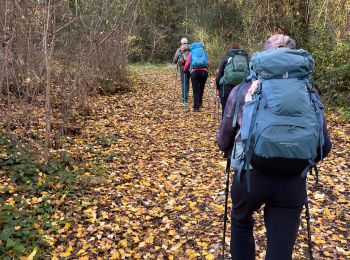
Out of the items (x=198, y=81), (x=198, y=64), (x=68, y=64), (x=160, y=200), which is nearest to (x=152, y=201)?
(x=160, y=200)

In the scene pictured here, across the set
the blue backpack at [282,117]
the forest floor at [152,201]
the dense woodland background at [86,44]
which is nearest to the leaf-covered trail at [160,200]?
the forest floor at [152,201]

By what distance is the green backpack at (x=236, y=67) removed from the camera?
723 cm

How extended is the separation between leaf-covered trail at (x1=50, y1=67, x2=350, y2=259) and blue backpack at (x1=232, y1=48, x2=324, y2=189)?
6.53 ft

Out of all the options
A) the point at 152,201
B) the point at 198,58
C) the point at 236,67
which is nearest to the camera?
the point at 152,201

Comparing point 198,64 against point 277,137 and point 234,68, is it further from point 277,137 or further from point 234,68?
point 277,137

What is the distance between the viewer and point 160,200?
542cm

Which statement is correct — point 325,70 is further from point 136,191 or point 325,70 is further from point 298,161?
point 298,161

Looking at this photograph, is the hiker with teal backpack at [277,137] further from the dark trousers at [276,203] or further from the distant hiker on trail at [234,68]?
the distant hiker on trail at [234,68]

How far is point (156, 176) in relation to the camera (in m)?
6.32

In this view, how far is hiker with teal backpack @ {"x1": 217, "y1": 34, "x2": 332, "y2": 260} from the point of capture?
→ 2273 mm

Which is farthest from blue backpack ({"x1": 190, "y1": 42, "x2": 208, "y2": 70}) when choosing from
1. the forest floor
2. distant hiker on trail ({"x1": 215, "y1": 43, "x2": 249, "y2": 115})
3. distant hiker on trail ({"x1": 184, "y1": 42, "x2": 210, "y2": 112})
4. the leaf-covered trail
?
distant hiker on trail ({"x1": 215, "y1": 43, "x2": 249, "y2": 115})

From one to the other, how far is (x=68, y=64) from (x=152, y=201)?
5.24 metres

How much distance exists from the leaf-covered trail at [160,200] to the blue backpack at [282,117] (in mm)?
1991

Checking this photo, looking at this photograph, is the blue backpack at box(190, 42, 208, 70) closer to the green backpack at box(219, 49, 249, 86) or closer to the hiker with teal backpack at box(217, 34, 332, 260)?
the green backpack at box(219, 49, 249, 86)
